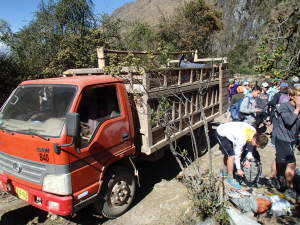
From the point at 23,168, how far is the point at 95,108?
3.94 ft

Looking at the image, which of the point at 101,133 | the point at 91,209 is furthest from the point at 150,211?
the point at 101,133

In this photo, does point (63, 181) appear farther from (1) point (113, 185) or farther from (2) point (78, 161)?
(1) point (113, 185)

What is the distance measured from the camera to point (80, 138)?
311 centimetres

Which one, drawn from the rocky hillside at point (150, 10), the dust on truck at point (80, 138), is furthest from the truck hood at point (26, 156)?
the rocky hillside at point (150, 10)

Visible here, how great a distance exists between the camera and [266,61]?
14.7 feet

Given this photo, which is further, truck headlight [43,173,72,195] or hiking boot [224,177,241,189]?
hiking boot [224,177,241,189]

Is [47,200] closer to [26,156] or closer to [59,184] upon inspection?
[59,184]

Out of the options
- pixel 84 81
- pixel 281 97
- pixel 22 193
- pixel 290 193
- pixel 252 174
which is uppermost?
pixel 84 81

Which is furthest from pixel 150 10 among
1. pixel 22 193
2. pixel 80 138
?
pixel 22 193

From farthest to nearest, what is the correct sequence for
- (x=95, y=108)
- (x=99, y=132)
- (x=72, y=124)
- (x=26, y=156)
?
1. (x=95, y=108)
2. (x=99, y=132)
3. (x=26, y=156)
4. (x=72, y=124)

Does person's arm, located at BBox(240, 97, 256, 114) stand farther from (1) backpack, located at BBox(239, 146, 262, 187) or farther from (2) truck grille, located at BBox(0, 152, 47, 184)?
(2) truck grille, located at BBox(0, 152, 47, 184)

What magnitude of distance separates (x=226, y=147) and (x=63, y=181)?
3.14m

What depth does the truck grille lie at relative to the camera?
3.03m

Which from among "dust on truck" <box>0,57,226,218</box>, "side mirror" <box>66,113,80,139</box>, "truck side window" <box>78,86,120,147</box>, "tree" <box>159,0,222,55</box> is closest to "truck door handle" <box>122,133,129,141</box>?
"dust on truck" <box>0,57,226,218</box>
